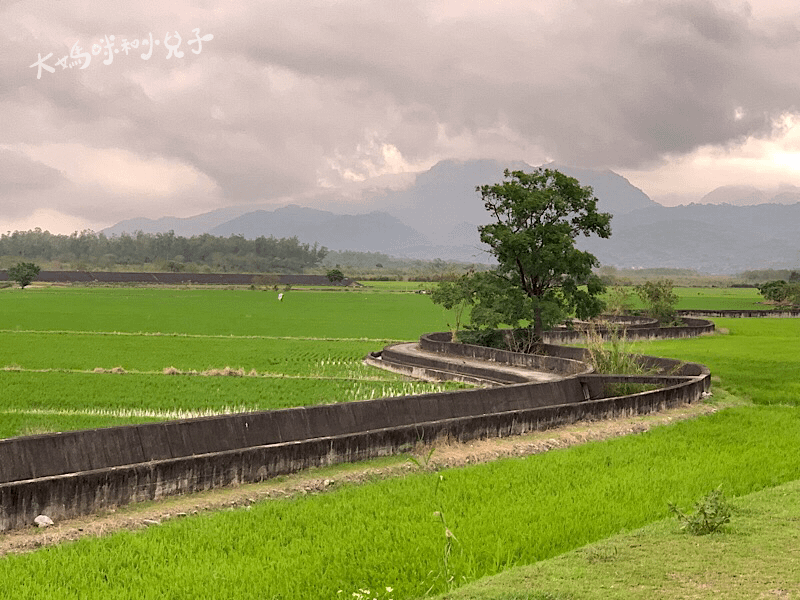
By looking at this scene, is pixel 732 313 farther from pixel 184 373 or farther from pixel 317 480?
pixel 317 480

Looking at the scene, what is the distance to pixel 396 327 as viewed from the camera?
194 ft

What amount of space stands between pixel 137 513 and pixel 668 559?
6924 millimetres

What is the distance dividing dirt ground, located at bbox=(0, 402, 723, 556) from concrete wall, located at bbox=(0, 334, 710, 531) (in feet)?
0.65

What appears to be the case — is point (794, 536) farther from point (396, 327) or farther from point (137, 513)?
point (396, 327)

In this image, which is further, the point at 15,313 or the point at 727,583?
the point at 15,313

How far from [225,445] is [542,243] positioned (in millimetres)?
22679

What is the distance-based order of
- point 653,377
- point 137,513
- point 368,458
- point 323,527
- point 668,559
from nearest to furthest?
point 668,559
point 323,527
point 137,513
point 368,458
point 653,377

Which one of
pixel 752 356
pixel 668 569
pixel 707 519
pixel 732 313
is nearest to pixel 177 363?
pixel 752 356

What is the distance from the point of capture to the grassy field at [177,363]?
862 inches

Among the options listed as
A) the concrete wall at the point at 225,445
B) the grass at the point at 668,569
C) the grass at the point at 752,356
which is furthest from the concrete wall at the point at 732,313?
the grass at the point at 668,569

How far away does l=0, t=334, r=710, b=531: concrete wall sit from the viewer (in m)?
11.4

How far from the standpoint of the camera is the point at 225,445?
15125mm

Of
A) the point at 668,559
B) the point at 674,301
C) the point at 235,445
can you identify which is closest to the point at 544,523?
the point at 668,559

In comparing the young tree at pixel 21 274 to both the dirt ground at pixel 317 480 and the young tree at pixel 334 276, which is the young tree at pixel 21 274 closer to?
the young tree at pixel 334 276
